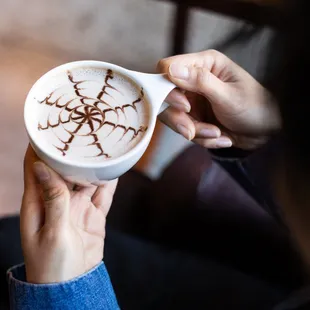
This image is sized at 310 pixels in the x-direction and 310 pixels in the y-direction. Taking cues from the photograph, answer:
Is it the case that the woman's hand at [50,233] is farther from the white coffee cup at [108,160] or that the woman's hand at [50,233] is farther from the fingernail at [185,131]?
the fingernail at [185,131]

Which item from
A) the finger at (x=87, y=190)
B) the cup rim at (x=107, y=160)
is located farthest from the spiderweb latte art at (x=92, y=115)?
the finger at (x=87, y=190)

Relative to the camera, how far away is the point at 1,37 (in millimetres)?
1607

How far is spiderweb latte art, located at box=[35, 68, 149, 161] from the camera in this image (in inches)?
23.8

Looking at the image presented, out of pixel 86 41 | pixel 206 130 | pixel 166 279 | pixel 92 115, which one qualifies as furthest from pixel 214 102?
pixel 86 41

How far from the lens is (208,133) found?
728 mm

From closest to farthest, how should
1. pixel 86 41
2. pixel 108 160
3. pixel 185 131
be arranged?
pixel 108 160 < pixel 185 131 < pixel 86 41

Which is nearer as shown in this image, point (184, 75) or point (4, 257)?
point (184, 75)

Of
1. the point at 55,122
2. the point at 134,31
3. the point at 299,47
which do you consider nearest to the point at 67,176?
the point at 55,122

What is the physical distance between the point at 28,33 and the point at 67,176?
112 centimetres

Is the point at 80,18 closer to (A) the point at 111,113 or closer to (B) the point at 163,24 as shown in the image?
(B) the point at 163,24

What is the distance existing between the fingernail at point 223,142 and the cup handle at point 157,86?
14cm

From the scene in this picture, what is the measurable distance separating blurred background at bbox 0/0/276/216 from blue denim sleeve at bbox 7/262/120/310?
0.68m

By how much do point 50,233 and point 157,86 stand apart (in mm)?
203

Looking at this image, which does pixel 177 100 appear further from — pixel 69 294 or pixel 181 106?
pixel 69 294
